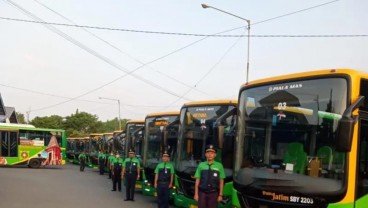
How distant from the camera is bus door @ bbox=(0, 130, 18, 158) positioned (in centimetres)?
3064

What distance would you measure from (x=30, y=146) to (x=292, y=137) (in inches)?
1116

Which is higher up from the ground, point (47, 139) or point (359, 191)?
point (359, 191)

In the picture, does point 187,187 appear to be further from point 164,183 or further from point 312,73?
point 312,73

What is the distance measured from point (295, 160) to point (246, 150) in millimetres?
1134

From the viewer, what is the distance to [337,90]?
5.84 meters

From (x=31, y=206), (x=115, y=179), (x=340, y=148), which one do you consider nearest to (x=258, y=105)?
(x=340, y=148)

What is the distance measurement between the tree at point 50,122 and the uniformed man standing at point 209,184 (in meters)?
74.0

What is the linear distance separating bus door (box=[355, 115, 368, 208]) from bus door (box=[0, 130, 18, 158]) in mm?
28459

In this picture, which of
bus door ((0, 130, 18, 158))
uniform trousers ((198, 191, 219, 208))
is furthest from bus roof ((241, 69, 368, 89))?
bus door ((0, 130, 18, 158))

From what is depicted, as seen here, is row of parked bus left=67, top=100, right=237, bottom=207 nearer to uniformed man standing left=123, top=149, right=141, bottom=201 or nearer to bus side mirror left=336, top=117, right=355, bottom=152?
uniformed man standing left=123, top=149, right=141, bottom=201

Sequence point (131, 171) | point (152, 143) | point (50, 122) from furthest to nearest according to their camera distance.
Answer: point (50, 122)
point (152, 143)
point (131, 171)

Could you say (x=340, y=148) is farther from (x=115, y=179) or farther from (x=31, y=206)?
(x=115, y=179)

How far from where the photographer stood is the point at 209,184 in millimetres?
7988

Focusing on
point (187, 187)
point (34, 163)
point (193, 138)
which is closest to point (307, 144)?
A: point (187, 187)
